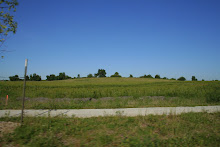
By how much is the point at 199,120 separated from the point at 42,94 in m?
18.5

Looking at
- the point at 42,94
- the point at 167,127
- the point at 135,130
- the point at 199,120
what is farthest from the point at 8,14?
the point at 42,94

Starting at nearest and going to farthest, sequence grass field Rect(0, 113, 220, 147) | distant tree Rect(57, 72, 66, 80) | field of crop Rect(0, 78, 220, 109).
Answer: grass field Rect(0, 113, 220, 147) < field of crop Rect(0, 78, 220, 109) < distant tree Rect(57, 72, 66, 80)

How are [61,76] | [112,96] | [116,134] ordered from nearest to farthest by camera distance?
[116,134]
[112,96]
[61,76]

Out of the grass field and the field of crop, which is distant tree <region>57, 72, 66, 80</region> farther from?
the grass field

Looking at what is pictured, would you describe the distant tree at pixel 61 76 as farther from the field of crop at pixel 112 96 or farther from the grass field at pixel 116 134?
the grass field at pixel 116 134

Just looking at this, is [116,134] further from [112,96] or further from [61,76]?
[61,76]

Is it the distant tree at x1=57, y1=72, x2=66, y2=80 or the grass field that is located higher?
the distant tree at x1=57, y1=72, x2=66, y2=80

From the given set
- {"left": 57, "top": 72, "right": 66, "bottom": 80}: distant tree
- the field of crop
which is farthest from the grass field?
{"left": 57, "top": 72, "right": 66, "bottom": 80}: distant tree

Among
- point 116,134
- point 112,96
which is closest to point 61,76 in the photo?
point 112,96

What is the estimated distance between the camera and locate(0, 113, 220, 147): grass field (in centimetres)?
461

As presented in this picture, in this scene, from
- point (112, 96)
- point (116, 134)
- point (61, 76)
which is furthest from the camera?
point (61, 76)

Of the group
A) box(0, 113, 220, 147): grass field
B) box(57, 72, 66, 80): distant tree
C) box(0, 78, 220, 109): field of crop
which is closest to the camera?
box(0, 113, 220, 147): grass field

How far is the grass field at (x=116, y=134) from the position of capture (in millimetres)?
4605

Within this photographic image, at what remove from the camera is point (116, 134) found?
532 cm
